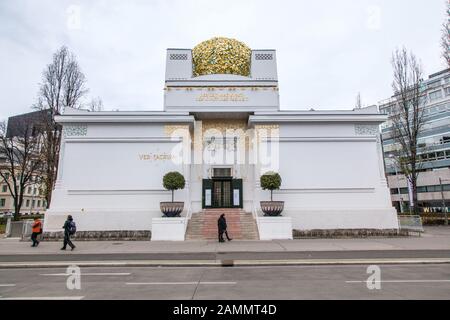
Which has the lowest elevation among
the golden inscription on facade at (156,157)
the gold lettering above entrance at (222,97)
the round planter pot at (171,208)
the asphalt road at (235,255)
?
the asphalt road at (235,255)

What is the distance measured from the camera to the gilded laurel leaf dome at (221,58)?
83.5 feet

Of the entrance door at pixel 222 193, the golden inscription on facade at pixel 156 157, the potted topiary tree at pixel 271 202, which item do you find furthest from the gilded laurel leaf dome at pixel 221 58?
the potted topiary tree at pixel 271 202

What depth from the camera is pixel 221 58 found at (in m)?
25.5

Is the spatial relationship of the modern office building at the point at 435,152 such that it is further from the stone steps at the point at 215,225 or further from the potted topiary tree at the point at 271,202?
the stone steps at the point at 215,225

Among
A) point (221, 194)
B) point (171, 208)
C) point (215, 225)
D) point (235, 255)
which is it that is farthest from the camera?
point (221, 194)

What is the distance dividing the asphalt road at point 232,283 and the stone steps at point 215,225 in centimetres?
881

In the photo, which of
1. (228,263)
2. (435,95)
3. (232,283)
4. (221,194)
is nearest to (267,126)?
(221,194)

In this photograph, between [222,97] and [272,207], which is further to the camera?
[222,97]

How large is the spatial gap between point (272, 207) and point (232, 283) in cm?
1222

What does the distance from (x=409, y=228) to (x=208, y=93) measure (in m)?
19.1

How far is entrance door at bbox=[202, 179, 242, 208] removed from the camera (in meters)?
23.0

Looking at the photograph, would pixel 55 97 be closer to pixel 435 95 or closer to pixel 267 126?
pixel 267 126
